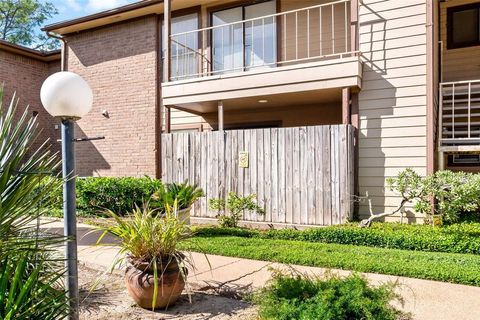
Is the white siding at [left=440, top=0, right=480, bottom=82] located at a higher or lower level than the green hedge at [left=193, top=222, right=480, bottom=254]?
higher

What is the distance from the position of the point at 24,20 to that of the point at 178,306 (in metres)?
28.2

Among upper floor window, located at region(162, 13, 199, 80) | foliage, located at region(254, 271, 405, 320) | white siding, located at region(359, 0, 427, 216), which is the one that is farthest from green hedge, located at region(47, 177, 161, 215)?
foliage, located at region(254, 271, 405, 320)

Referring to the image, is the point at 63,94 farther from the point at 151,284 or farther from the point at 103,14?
the point at 103,14

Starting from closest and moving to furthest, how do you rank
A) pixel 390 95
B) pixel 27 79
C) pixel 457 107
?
1. pixel 390 95
2. pixel 457 107
3. pixel 27 79

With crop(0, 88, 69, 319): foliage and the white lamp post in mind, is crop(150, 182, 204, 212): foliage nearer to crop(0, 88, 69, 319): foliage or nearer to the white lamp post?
the white lamp post

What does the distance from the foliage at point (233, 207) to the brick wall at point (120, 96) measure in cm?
396

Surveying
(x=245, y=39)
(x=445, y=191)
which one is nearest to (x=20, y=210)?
(x=445, y=191)

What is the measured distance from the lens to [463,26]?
400 inches

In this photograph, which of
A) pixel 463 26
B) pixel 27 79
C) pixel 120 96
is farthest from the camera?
pixel 27 79

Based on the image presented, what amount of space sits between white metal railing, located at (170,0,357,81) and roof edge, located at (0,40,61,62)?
627cm

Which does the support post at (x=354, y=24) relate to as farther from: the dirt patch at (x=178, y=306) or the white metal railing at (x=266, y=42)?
the dirt patch at (x=178, y=306)

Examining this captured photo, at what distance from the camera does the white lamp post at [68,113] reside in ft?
9.31

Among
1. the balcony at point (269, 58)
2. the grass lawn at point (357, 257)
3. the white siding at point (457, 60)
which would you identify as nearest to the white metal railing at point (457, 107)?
the white siding at point (457, 60)

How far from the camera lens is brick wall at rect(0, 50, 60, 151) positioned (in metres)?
14.0
